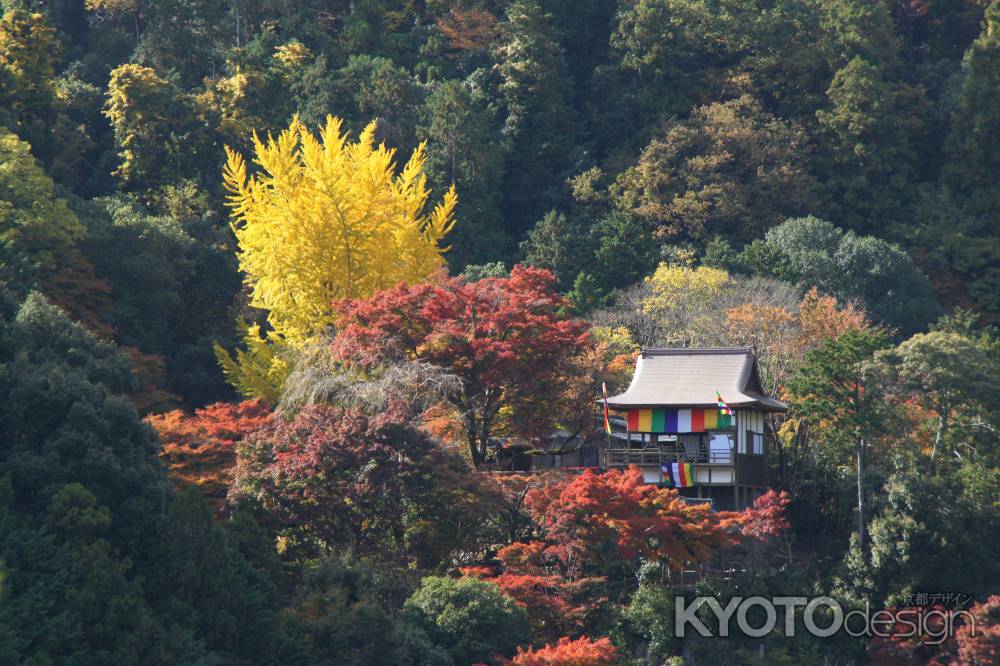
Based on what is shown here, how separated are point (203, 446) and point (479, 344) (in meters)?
5.88

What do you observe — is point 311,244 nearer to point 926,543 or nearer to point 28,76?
point 28,76

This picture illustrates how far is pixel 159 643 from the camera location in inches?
1071

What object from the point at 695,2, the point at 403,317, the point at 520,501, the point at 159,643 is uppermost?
the point at 695,2

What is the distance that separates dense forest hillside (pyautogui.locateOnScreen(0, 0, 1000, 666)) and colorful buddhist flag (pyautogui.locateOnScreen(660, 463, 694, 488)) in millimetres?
1303

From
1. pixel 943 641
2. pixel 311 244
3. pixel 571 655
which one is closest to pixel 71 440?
pixel 571 655

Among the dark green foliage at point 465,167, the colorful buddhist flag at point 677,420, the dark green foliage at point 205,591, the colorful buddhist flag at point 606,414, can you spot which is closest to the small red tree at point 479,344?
the colorful buddhist flag at point 606,414

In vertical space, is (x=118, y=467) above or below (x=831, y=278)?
below

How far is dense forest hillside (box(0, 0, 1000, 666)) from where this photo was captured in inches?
1175

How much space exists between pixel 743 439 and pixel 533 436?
4529mm

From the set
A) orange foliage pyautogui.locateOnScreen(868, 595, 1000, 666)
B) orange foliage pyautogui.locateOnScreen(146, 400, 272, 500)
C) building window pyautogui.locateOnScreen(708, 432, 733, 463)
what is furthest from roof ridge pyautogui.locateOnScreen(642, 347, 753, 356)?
orange foliage pyautogui.locateOnScreen(146, 400, 272, 500)

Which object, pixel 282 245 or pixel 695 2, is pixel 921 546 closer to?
pixel 282 245

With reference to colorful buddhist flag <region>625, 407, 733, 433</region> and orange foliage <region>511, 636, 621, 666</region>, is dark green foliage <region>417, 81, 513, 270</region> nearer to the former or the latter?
colorful buddhist flag <region>625, 407, 733, 433</region>

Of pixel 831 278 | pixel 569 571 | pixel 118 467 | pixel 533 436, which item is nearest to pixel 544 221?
pixel 831 278

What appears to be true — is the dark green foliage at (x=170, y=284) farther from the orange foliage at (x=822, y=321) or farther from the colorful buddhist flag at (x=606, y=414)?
the orange foliage at (x=822, y=321)
